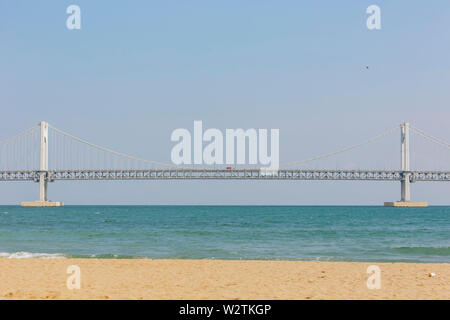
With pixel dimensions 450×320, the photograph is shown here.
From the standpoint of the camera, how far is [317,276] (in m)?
10.5

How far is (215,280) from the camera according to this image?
9.83 meters

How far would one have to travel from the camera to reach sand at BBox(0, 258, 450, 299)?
319 inches

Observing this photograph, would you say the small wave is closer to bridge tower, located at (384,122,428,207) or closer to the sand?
the sand

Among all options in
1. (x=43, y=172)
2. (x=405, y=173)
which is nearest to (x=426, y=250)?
(x=405, y=173)

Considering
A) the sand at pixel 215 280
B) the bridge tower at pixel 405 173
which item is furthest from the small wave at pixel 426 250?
the bridge tower at pixel 405 173

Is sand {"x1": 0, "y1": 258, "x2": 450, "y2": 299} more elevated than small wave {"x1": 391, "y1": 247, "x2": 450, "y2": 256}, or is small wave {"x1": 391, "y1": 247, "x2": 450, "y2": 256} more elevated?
sand {"x1": 0, "y1": 258, "x2": 450, "y2": 299}

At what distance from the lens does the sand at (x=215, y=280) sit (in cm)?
809

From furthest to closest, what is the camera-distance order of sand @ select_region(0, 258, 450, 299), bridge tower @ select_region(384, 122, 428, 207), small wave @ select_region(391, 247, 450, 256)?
1. bridge tower @ select_region(384, 122, 428, 207)
2. small wave @ select_region(391, 247, 450, 256)
3. sand @ select_region(0, 258, 450, 299)

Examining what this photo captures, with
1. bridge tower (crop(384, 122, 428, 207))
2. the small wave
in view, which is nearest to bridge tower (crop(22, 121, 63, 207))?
bridge tower (crop(384, 122, 428, 207))

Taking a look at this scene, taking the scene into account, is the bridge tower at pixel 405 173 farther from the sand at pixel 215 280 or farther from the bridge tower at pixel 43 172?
the sand at pixel 215 280

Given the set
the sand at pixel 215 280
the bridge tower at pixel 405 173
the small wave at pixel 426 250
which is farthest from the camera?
the bridge tower at pixel 405 173

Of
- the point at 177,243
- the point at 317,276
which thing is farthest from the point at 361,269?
the point at 177,243
